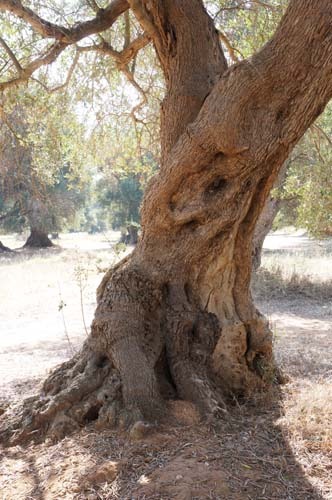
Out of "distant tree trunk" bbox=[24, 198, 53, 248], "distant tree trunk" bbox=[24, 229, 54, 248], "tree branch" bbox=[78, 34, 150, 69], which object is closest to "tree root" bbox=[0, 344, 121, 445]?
"tree branch" bbox=[78, 34, 150, 69]

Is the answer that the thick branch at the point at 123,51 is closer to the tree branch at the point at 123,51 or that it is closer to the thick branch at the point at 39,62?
the tree branch at the point at 123,51

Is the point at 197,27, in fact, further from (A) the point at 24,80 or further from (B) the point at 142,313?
(B) the point at 142,313

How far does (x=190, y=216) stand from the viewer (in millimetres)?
3988

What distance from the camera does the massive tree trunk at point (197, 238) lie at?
3596 mm

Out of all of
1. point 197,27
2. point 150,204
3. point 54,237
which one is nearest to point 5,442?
point 150,204

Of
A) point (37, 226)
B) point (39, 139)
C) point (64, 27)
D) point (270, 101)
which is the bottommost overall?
point (37, 226)

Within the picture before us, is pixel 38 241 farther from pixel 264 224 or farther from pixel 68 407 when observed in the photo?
pixel 68 407

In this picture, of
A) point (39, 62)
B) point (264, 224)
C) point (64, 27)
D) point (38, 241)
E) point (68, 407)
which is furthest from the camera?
point (38, 241)

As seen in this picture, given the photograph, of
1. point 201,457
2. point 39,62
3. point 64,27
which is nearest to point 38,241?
point 39,62

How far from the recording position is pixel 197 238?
408cm

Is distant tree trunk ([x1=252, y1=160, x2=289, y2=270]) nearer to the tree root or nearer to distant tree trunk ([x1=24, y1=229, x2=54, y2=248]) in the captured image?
the tree root

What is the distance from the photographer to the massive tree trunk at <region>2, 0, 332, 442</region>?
3.60m

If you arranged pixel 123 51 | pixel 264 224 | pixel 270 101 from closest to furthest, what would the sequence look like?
pixel 270 101 < pixel 123 51 < pixel 264 224

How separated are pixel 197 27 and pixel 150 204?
5.39ft
